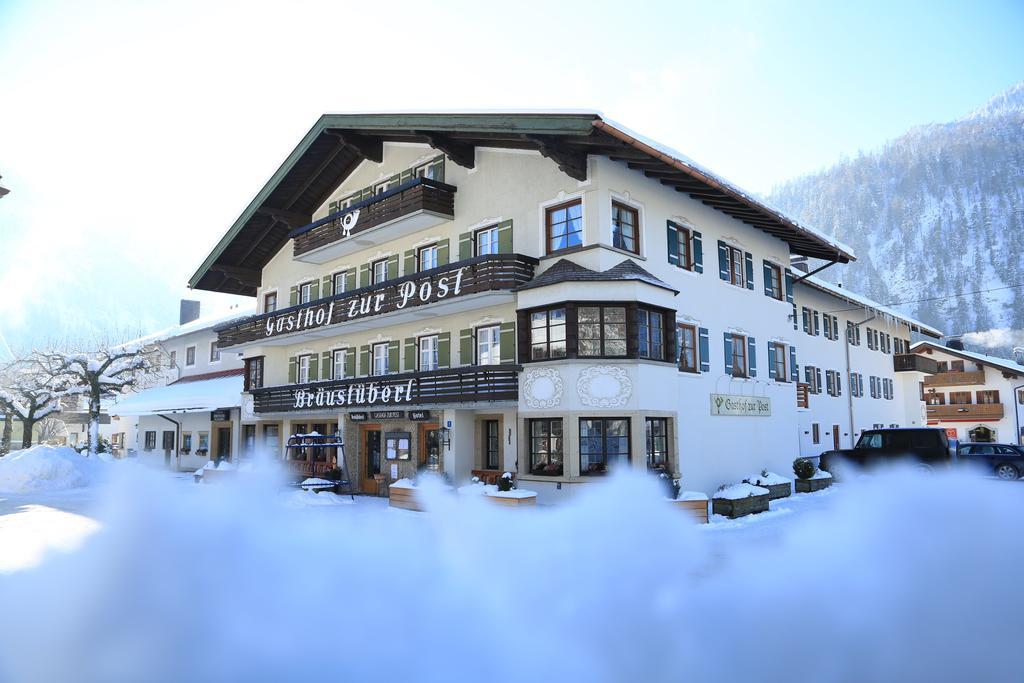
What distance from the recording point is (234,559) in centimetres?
273

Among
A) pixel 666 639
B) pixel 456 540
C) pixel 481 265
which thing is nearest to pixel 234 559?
pixel 456 540

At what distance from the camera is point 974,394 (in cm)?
5681

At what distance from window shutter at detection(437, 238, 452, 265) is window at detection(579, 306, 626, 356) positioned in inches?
269

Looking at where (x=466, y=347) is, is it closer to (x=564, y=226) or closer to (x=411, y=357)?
(x=411, y=357)

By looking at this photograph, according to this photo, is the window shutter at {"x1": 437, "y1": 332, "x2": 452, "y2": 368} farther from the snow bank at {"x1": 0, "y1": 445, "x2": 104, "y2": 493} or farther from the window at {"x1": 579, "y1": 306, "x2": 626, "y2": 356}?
the snow bank at {"x1": 0, "y1": 445, "x2": 104, "y2": 493}

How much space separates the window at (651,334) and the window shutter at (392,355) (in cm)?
1060

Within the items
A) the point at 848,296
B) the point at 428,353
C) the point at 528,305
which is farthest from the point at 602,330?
the point at 848,296

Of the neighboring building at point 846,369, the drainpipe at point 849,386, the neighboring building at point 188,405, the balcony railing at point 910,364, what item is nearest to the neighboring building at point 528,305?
the neighboring building at point 846,369

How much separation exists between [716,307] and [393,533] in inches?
902

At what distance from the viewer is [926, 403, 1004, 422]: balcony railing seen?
179 ft

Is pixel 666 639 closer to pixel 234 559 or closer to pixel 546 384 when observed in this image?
pixel 234 559

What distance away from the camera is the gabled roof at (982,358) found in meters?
53.4

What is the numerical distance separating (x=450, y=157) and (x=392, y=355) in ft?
26.2

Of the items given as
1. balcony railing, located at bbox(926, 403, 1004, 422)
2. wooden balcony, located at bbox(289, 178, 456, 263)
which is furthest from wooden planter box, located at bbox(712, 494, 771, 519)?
balcony railing, located at bbox(926, 403, 1004, 422)
